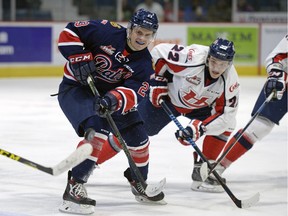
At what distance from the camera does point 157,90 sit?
163 inches

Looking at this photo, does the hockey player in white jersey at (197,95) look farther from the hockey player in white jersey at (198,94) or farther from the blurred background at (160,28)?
the blurred background at (160,28)

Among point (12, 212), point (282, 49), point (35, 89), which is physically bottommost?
point (35, 89)

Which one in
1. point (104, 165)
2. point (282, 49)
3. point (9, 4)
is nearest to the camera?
point (282, 49)

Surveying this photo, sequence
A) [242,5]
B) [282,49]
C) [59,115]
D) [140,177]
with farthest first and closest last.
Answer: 1. [242,5]
2. [59,115]
3. [282,49]
4. [140,177]

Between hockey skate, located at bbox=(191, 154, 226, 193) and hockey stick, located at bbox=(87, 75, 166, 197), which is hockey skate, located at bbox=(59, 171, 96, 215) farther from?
hockey skate, located at bbox=(191, 154, 226, 193)

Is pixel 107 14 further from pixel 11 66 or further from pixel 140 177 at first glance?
pixel 140 177

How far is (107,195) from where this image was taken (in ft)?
12.8

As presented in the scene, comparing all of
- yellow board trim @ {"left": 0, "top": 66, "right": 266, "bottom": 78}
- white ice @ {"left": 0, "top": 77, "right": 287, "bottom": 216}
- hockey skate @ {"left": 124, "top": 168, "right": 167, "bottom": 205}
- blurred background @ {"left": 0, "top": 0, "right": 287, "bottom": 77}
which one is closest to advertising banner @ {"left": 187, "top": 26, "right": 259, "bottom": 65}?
blurred background @ {"left": 0, "top": 0, "right": 287, "bottom": 77}

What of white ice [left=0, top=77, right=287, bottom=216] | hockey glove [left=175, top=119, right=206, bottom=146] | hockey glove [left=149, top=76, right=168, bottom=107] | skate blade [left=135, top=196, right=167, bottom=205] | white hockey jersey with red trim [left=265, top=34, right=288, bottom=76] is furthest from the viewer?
white hockey jersey with red trim [left=265, top=34, right=288, bottom=76]

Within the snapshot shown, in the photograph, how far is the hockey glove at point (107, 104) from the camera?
11.1ft

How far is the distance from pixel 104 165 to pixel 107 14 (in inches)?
251

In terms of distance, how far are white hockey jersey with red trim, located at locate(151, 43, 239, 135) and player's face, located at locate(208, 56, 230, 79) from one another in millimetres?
79

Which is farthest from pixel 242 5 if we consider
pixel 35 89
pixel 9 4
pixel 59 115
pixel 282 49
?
pixel 282 49

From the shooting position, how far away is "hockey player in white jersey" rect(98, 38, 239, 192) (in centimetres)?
399
